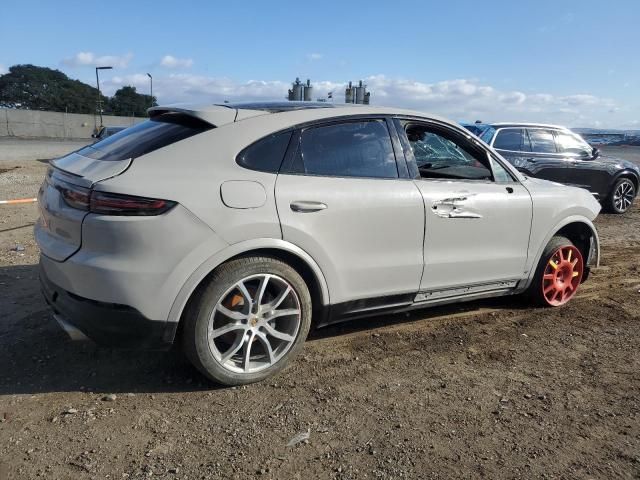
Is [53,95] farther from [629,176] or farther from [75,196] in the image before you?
[75,196]

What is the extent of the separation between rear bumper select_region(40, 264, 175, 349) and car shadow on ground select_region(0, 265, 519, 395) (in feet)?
1.26

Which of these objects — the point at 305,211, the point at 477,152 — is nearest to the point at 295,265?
the point at 305,211

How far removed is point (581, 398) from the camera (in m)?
3.32

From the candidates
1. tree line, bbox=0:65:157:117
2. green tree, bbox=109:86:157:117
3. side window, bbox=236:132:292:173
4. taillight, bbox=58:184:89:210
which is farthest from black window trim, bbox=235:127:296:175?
tree line, bbox=0:65:157:117

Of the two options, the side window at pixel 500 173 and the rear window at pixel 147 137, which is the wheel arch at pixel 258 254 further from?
the side window at pixel 500 173

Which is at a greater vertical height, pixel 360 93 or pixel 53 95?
pixel 360 93

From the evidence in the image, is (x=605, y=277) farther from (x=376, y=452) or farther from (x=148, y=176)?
(x=148, y=176)

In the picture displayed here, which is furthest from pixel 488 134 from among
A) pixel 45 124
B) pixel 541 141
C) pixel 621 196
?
pixel 45 124

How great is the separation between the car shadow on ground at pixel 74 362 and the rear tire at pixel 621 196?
8.47m

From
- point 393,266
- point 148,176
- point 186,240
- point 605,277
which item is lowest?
point 605,277

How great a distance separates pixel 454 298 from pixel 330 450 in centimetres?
190

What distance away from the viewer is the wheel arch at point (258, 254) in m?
2.99

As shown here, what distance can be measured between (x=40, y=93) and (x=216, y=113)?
93886 mm

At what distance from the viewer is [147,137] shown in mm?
3299
